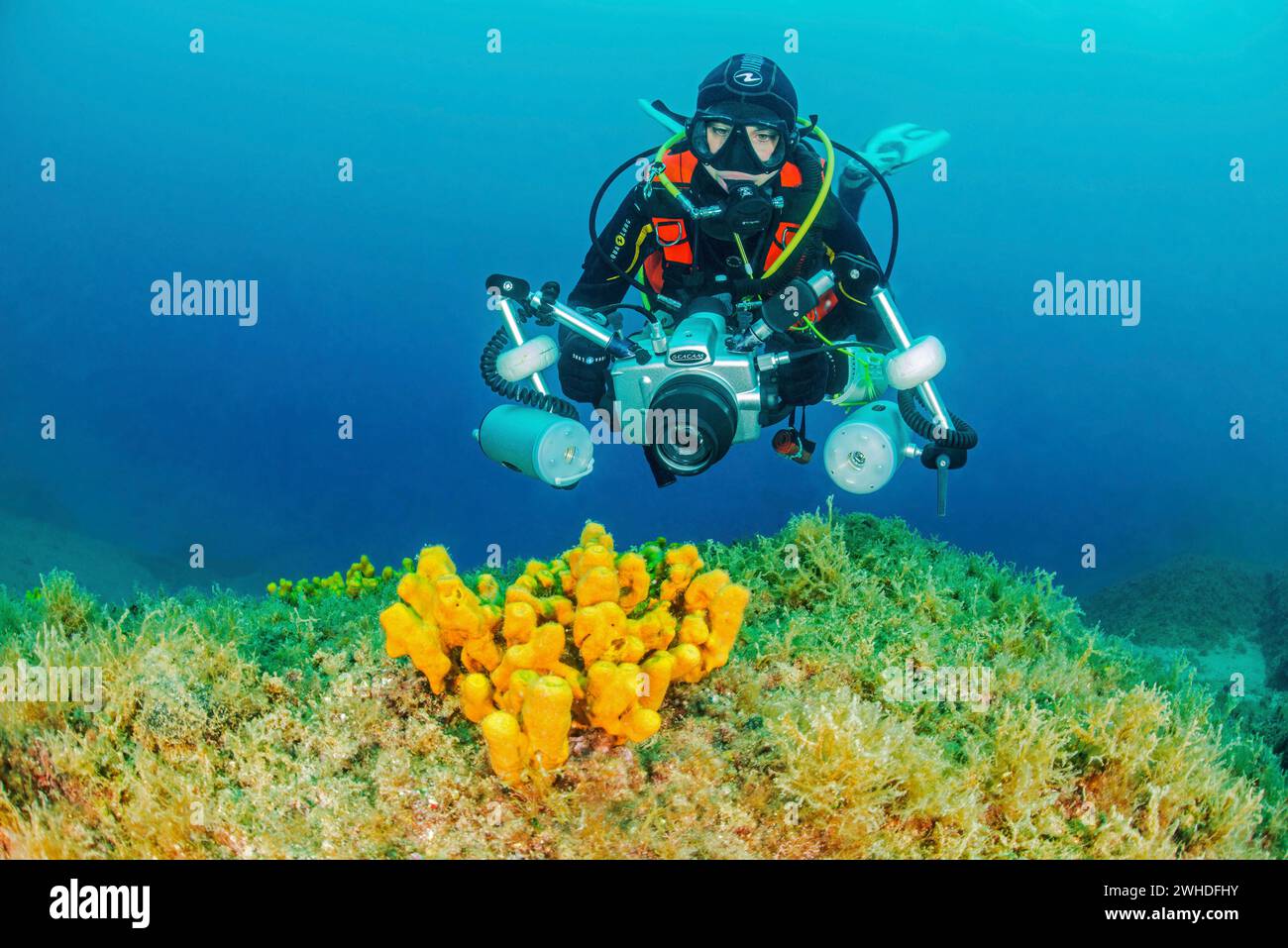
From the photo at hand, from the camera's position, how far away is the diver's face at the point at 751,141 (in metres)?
4.50

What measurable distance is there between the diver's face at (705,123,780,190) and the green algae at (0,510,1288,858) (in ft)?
9.88

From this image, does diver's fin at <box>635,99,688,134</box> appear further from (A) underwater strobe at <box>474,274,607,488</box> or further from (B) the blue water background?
(B) the blue water background

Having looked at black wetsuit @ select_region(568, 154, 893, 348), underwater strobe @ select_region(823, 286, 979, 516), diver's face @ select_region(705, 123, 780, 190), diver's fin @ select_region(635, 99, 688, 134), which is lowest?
underwater strobe @ select_region(823, 286, 979, 516)

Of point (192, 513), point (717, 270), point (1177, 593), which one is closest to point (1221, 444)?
point (1177, 593)

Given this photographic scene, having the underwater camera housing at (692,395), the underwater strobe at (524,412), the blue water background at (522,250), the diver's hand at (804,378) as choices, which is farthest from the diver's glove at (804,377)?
the blue water background at (522,250)

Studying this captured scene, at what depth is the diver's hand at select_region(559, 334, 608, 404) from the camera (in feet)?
14.5

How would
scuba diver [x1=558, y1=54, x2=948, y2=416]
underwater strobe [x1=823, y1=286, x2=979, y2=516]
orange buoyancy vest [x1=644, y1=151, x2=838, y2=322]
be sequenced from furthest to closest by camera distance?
orange buoyancy vest [x1=644, y1=151, x2=838, y2=322], scuba diver [x1=558, y1=54, x2=948, y2=416], underwater strobe [x1=823, y1=286, x2=979, y2=516]

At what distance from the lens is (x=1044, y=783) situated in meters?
2.75

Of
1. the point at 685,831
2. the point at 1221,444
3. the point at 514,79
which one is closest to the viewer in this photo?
the point at 685,831

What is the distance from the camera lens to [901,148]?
6426 mm

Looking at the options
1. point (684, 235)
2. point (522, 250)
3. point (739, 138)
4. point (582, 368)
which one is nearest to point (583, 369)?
point (582, 368)

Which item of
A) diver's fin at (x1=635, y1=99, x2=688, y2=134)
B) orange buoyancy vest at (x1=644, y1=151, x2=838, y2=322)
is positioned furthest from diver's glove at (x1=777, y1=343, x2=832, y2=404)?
diver's fin at (x1=635, y1=99, x2=688, y2=134)
